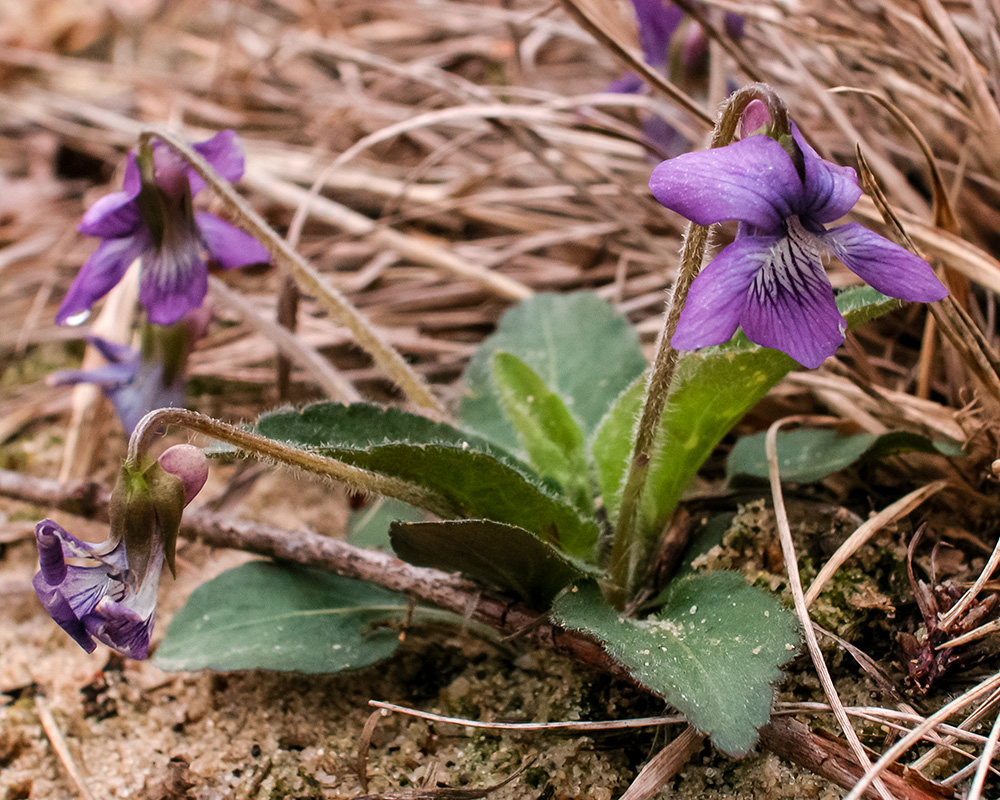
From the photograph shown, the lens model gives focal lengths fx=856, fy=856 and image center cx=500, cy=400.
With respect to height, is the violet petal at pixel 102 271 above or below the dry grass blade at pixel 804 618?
above

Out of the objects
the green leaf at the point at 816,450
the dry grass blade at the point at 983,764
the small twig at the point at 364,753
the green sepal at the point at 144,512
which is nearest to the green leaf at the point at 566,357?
the green leaf at the point at 816,450

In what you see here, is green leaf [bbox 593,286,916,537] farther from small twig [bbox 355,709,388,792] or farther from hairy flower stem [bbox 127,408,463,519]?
small twig [bbox 355,709,388,792]

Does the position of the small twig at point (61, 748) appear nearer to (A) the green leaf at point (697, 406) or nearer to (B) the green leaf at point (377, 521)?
(B) the green leaf at point (377, 521)

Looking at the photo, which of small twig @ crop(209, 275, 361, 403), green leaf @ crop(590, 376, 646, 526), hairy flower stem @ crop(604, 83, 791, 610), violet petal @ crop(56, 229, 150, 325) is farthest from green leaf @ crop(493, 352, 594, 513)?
violet petal @ crop(56, 229, 150, 325)

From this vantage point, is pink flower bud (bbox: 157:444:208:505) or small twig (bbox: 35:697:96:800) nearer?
pink flower bud (bbox: 157:444:208:505)

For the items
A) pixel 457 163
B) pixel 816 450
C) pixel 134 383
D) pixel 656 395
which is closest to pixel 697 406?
pixel 656 395

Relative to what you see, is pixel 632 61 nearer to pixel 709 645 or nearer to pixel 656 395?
pixel 656 395

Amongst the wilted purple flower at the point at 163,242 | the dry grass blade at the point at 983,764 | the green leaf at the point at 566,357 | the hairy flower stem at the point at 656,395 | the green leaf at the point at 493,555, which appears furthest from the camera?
the green leaf at the point at 566,357
